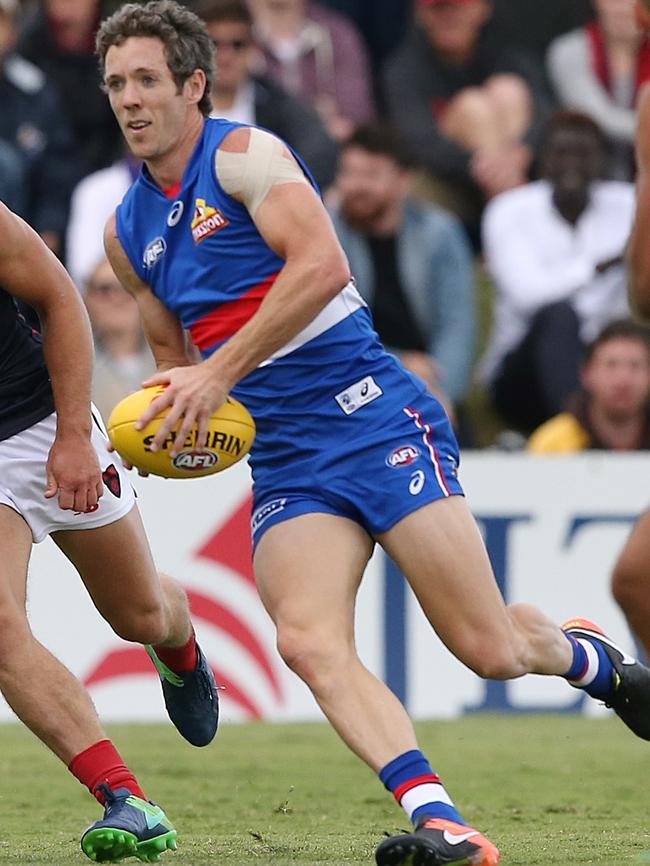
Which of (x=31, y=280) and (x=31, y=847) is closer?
(x=31, y=280)

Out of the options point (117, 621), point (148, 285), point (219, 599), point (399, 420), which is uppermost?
point (148, 285)

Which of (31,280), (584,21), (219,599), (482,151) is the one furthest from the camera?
(584,21)

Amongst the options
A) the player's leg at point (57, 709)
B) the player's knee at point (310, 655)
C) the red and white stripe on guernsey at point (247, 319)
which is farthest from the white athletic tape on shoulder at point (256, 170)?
the player's knee at point (310, 655)

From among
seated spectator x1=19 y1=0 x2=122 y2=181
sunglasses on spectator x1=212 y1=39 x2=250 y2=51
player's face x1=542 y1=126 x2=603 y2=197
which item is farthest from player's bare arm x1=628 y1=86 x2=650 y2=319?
seated spectator x1=19 y1=0 x2=122 y2=181

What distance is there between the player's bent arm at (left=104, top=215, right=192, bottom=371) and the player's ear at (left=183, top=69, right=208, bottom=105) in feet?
1.66

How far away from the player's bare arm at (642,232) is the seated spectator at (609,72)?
805 centimetres

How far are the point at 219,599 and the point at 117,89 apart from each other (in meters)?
4.54

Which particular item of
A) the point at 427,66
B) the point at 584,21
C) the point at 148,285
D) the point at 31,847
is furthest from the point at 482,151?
the point at 31,847

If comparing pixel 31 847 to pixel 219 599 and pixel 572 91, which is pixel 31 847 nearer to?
pixel 219 599

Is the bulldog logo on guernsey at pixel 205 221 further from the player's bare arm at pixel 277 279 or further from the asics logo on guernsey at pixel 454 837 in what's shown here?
the asics logo on guernsey at pixel 454 837

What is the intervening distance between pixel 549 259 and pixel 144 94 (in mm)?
6476

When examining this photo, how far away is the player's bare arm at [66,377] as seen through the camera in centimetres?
541

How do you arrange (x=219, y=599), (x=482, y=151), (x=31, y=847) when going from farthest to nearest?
(x=482, y=151) → (x=219, y=599) → (x=31, y=847)

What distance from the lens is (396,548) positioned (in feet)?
18.3
